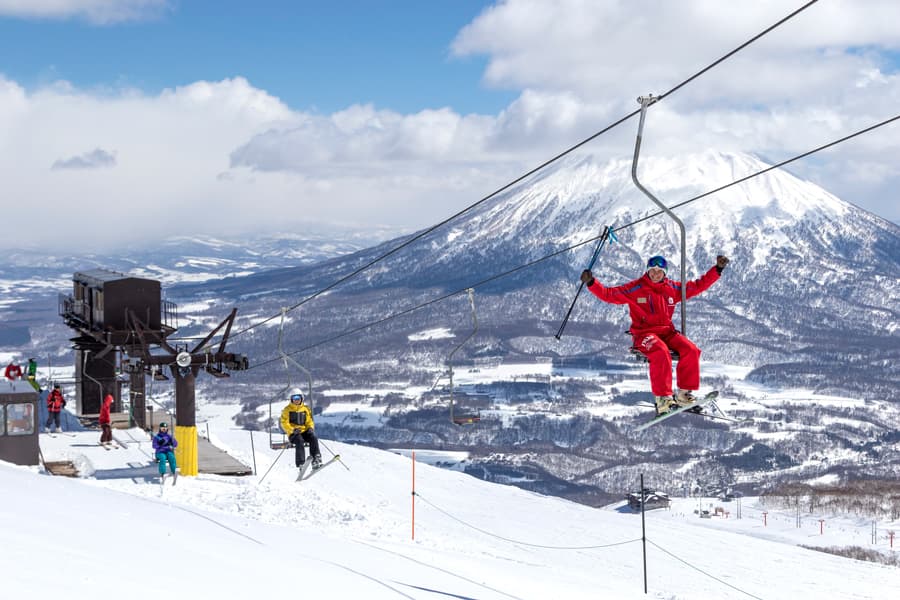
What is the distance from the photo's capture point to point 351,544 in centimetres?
1775

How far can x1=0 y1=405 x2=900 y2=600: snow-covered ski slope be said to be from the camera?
988 centimetres

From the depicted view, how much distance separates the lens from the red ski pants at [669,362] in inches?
462

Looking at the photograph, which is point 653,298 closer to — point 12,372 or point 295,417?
point 295,417

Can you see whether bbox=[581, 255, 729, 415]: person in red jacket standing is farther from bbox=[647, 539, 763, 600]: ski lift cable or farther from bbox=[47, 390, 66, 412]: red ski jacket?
bbox=[47, 390, 66, 412]: red ski jacket

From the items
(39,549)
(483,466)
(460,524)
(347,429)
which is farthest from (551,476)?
(39,549)

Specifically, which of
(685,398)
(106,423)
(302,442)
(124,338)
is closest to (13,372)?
(106,423)

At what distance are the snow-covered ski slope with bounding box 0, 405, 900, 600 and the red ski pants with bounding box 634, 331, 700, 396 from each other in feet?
14.5

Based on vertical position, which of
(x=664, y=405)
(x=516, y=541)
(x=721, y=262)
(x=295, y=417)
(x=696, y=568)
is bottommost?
(x=696, y=568)

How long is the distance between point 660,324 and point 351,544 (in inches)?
332

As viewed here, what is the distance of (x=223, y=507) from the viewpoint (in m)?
22.4

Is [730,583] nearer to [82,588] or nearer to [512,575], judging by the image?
[512,575]

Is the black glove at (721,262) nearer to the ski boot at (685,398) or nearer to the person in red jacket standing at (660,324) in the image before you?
the person in red jacket standing at (660,324)

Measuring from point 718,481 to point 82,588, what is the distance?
503ft

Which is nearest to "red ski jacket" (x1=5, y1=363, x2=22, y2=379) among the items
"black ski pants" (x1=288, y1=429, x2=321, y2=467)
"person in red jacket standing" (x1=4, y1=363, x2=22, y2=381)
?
"person in red jacket standing" (x1=4, y1=363, x2=22, y2=381)
